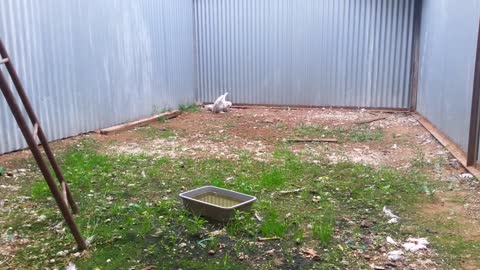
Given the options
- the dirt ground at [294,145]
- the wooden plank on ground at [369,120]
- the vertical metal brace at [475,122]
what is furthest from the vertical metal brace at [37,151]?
the wooden plank on ground at [369,120]

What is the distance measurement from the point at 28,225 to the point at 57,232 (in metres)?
0.31

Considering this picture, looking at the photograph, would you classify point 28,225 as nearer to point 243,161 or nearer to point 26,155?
point 26,155

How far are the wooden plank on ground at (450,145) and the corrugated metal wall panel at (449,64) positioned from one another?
8cm

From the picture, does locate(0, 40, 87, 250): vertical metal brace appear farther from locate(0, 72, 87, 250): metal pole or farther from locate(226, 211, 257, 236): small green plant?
locate(226, 211, 257, 236): small green plant

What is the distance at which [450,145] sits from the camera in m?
5.25

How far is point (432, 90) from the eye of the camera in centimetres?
678

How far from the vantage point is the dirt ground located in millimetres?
3588

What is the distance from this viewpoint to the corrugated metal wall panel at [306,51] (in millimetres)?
8641

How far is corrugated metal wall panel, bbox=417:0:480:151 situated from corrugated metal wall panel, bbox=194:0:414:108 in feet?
3.07

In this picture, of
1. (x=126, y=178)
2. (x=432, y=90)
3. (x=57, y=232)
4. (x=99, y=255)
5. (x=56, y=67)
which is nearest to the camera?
(x=99, y=255)

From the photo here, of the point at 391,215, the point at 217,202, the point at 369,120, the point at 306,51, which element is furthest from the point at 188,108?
the point at 391,215

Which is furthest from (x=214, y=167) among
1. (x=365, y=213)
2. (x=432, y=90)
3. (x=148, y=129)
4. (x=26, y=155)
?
(x=432, y=90)

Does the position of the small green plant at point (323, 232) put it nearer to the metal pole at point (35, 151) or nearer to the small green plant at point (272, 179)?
the small green plant at point (272, 179)

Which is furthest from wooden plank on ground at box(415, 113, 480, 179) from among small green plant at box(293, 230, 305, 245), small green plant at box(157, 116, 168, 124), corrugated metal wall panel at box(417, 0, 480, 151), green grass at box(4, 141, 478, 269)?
small green plant at box(157, 116, 168, 124)
